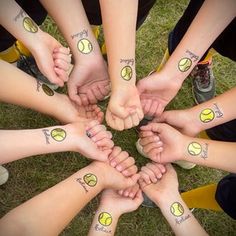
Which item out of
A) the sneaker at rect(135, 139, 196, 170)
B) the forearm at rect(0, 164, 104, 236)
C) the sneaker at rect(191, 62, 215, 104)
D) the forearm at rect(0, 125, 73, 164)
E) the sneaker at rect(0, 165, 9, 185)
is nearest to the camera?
the forearm at rect(0, 164, 104, 236)

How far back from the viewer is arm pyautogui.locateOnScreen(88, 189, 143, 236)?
5.35 feet

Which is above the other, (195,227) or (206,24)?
(206,24)

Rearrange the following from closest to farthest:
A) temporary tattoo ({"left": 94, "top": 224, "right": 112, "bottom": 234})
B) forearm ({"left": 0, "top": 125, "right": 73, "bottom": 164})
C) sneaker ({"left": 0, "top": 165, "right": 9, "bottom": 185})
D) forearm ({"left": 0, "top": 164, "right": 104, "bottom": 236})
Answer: forearm ({"left": 0, "top": 164, "right": 104, "bottom": 236}) < forearm ({"left": 0, "top": 125, "right": 73, "bottom": 164}) < temporary tattoo ({"left": 94, "top": 224, "right": 112, "bottom": 234}) < sneaker ({"left": 0, "top": 165, "right": 9, "bottom": 185})

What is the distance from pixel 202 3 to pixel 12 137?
89 cm

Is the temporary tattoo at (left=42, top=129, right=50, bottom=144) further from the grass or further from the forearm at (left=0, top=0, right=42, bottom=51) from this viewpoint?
the grass

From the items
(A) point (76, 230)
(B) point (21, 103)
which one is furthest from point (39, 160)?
(B) point (21, 103)

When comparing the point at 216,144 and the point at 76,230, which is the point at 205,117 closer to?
the point at 216,144

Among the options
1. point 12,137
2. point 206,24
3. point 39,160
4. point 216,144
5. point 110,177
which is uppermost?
point 206,24

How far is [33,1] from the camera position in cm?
173

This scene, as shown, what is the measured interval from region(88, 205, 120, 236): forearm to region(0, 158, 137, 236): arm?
0.26 ft

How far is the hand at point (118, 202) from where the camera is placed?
1.69m

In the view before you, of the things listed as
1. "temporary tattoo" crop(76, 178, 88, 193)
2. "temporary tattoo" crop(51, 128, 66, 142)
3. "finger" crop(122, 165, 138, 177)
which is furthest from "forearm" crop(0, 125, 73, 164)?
"finger" crop(122, 165, 138, 177)

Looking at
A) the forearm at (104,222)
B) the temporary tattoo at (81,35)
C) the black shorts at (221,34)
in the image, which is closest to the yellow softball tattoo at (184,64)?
the black shorts at (221,34)

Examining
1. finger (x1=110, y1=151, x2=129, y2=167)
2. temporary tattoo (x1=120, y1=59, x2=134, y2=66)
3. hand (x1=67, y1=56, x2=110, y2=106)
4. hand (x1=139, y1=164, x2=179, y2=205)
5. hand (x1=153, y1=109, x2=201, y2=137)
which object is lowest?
hand (x1=139, y1=164, x2=179, y2=205)
